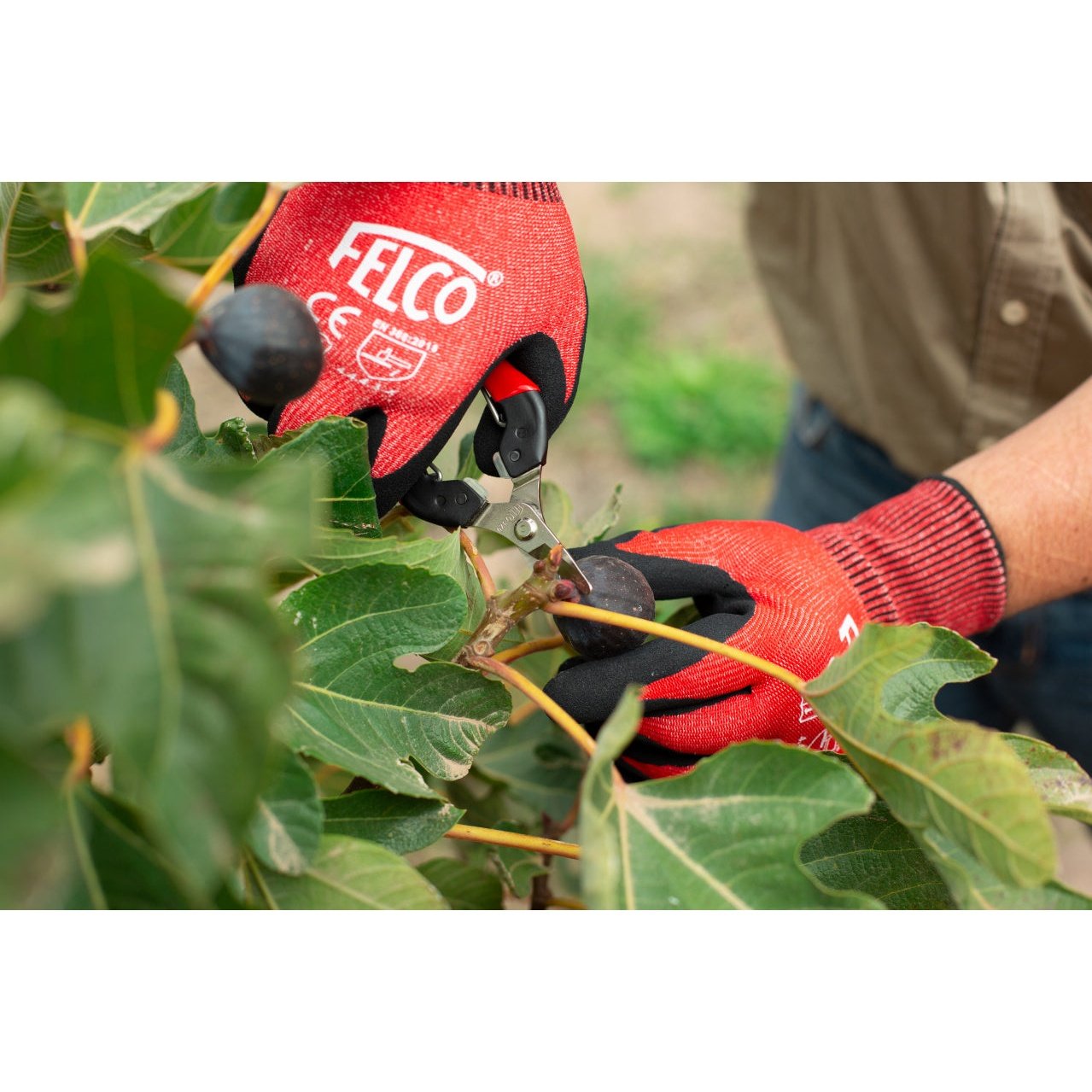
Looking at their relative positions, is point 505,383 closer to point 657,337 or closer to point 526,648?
point 526,648

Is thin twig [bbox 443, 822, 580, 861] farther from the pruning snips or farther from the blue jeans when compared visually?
the blue jeans

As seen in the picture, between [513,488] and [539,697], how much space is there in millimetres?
301

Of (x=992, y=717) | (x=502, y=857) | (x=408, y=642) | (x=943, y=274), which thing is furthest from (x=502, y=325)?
(x=992, y=717)

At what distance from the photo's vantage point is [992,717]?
2.03 meters

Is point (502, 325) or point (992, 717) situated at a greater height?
point (502, 325)

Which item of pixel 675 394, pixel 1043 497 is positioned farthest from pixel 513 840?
pixel 675 394

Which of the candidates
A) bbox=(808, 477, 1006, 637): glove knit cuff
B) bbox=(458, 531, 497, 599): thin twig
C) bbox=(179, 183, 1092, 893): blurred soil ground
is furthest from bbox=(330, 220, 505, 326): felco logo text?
bbox=(179, 183, 1092, 893): blurred soil ground

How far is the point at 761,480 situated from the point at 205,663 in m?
3.38

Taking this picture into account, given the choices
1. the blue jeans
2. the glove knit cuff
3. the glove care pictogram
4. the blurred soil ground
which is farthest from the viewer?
the blurred soil ground

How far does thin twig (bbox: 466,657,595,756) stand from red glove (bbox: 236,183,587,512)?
0.86 feet

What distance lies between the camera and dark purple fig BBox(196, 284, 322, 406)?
679 millimetres

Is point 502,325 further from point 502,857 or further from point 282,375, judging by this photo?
point 502,857

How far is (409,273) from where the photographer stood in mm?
1049

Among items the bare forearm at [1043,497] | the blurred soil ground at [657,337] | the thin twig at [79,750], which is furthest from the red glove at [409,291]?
the blurred soil ground at [657,337]
